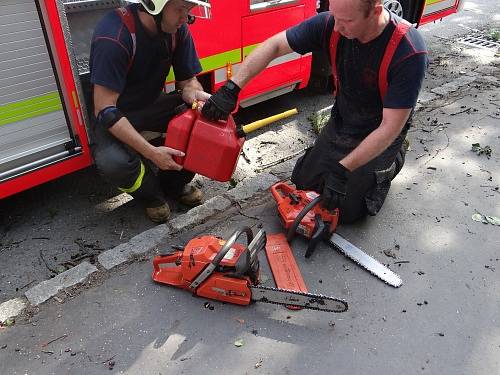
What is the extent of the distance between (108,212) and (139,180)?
518 mm

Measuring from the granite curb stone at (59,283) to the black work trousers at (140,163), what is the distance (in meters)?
0.60

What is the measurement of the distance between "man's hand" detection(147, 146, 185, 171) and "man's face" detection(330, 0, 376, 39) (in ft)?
3.97

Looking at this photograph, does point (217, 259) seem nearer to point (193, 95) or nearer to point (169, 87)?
point (193, 95)

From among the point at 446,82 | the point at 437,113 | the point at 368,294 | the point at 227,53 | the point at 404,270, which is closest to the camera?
the point at 368,294

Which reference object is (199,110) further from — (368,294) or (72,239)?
(368,294)

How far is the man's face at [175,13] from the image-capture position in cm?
256

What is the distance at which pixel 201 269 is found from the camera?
2457mm

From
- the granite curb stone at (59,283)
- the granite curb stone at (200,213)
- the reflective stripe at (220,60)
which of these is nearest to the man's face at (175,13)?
the reflective stripe at (220,60)

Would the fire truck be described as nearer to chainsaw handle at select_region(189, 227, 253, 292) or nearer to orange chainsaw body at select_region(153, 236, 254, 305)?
orange chainsaw body at select_region(153, 236, 254, 305)

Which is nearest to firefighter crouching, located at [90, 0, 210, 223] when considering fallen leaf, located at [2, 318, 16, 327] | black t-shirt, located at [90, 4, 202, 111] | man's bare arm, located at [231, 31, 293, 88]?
black t-shirt, located at [90, 4, 202, 111]

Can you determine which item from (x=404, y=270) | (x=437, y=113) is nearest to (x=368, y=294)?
(x=404, y=270)

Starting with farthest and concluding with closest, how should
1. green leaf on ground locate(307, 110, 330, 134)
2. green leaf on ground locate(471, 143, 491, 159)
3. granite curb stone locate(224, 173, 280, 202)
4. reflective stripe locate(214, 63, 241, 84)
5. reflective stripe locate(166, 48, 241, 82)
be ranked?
green leaf on ground locate(307, 110, 330, 134)
green leaf on ground locate(471, 143, 491, 159)
reflective stripe locate(214, 63, 241, 84)
reflective stripe locate(166, 48, 241, 82)
granite curb stone locate(224, 173, 280, 202)

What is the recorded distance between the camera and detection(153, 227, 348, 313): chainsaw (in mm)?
2424

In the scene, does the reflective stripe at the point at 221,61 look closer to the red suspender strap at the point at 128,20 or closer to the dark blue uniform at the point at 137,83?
the dark blue uniform at the point at 137,83
